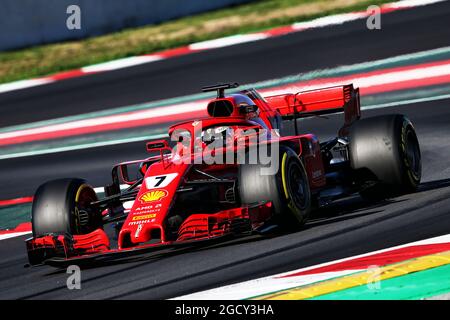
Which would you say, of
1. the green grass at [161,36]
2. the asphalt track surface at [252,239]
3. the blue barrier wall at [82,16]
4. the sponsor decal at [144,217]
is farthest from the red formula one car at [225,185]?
the blue barrier wall at [82,16]

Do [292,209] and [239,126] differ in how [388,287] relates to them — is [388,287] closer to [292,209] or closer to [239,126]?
[292,209]

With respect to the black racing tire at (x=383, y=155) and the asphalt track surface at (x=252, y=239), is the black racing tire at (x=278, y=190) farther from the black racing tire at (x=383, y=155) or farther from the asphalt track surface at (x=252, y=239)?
the black racing tire at (x=383, y=155)

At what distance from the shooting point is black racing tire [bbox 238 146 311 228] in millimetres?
8539

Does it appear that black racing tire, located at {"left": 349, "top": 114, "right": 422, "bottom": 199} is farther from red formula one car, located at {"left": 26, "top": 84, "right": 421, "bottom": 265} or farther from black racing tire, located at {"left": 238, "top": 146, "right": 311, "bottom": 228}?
black racing tire, located at {"left": 238, "top": 146, "right": 311, "bottom": 228}

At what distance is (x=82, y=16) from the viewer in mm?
19594

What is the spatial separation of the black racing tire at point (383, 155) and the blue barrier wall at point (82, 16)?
10547mm

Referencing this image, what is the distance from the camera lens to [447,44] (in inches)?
618

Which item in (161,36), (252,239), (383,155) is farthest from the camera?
(161,36)

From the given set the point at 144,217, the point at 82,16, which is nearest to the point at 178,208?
the point at 144,217

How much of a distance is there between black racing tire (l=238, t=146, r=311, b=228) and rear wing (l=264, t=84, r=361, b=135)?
2.12 meters

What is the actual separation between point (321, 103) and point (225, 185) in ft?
7.27

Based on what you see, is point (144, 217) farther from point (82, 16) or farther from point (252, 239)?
point (82, 16)

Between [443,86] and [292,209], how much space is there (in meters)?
6.65
